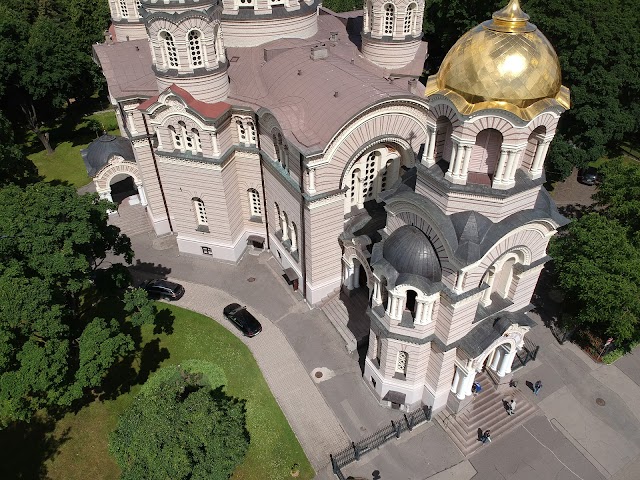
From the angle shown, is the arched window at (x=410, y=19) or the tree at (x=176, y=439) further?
the arched window at (x=410, y=19)

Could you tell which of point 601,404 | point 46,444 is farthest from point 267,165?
point 601,404

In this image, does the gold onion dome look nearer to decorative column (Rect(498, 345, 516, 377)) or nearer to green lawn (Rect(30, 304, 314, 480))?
decorative column (Rect(498, 345, 516, 377))

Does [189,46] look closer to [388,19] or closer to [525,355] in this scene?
[388,19]

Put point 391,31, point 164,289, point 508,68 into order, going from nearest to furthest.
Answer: point 508,68 → point 164,289 → point 391,31

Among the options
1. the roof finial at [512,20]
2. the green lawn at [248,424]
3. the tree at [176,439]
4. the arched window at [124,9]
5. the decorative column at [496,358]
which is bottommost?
the green lawn at [248,424]

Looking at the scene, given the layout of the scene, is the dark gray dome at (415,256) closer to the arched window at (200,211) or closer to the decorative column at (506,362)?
the decorative column at (506,362)

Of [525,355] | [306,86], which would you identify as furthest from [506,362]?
[306,86]

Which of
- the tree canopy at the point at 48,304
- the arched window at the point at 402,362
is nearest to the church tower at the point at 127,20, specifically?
the tree canopy at the point at 48,304
